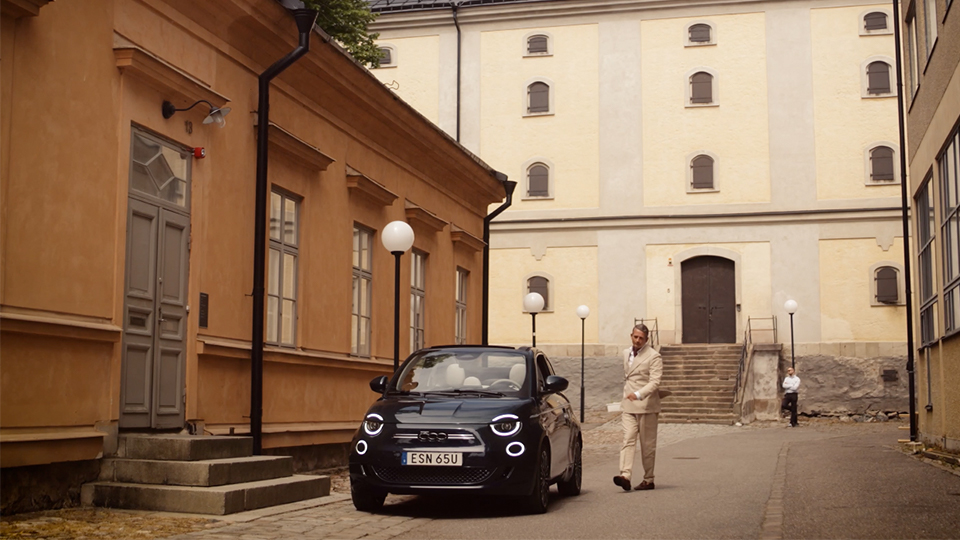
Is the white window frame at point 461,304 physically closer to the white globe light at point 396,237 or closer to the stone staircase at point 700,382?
the white globe light at point 396,237

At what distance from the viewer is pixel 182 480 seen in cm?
994

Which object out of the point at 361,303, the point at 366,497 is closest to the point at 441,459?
the point at 366,497

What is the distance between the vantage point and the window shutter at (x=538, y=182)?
134 feet

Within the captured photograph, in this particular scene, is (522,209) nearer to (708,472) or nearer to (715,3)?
(715,3)

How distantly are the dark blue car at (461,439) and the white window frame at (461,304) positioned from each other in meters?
12.3

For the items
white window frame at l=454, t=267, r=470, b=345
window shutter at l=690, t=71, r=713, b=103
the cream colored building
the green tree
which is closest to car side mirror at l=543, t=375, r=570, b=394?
white window frame at l=454, t=267, r=470, b=345

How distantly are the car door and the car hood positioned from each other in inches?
18.0

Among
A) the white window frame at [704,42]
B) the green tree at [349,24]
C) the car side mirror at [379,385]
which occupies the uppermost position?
the white window frame at [704,42]

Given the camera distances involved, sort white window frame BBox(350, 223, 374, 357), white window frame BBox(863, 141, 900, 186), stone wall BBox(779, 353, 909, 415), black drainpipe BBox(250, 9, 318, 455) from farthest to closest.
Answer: white window frame BBox(863, 141, 900, 186)
stone wall BBox(779, 353, 909, 415)
white window frame BBox(350, 223, 374, 357)
black drainpipe BBox(250, 9, 318, 455)

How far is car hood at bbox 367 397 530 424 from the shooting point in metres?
10.4

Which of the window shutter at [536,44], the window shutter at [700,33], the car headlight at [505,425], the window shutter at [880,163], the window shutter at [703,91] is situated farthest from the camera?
the window shutter at [536,44]

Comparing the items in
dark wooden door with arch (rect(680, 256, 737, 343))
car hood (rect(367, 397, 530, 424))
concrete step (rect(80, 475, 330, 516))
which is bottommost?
concrete step (rect(80, 475, 330, 516))

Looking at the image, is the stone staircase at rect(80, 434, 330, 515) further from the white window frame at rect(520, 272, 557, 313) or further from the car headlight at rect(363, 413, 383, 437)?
the white window frame at rect(520, 272, 557, 313)

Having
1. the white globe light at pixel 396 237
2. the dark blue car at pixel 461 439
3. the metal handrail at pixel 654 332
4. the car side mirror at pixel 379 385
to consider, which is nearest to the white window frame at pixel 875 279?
the metal handrail at pixel 654 332
